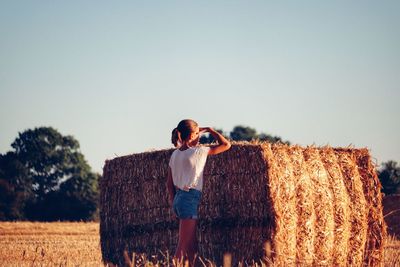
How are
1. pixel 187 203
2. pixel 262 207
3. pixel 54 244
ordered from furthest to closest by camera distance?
pixel 54 244 < pixel 262 207 < pixel 187 203

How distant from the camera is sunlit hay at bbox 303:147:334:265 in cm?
1074

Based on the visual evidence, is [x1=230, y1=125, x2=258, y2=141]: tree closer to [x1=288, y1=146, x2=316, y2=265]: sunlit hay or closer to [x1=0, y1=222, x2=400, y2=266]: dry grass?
[x1=0, y1=222, x2=400, y2=266]: dry grass

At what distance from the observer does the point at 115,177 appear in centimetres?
1216

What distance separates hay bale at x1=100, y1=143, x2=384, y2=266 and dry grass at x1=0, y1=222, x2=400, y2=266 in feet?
2.37

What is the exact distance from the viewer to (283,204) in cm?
1002

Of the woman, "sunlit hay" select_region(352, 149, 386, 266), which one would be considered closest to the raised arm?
the woman

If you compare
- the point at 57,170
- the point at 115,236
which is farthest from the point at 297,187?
Result: the point at 57,170

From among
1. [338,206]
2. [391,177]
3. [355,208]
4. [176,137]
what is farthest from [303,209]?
[391,177]

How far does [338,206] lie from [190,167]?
401 cm

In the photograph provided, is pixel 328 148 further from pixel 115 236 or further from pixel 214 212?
pixel 115 236

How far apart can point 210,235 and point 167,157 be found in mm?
1578

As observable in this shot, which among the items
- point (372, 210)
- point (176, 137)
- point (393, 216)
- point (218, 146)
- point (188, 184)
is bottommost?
point (393, 216)

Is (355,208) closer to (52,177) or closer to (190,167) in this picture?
(190,167)

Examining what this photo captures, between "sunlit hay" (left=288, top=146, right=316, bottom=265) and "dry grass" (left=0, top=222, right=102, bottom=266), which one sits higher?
"sunlit hay" (left=288, top=146, right=316, bottom=265)
